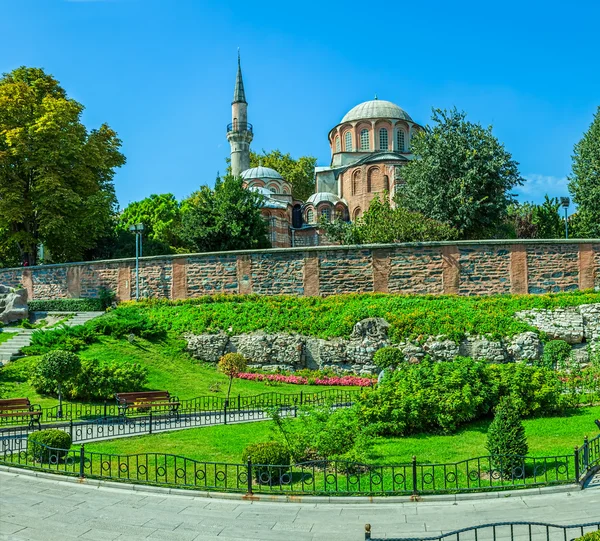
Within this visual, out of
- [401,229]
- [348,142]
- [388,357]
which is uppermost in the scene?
[348,142]

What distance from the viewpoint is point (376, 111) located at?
163ft

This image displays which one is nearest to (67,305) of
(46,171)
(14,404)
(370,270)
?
(46,171)

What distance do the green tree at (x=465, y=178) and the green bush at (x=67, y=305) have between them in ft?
51.9

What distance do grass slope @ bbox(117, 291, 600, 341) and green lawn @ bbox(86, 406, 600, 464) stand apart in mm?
6509

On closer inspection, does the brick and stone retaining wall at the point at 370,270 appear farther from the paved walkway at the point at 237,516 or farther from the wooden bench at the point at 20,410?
the paved walkway at the point at 237,516

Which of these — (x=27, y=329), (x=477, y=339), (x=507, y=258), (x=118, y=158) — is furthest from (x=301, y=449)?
(x=118, y=158)

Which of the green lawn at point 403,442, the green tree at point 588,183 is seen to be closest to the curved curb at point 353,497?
the green lawn at point 403,442

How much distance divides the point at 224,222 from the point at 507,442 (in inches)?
871

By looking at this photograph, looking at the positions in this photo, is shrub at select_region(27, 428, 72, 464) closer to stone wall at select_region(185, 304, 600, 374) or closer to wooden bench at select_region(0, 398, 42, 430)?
wooden bench at select_region(0, 398, 42, 430)

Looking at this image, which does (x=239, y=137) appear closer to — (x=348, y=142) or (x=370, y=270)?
(x=348, y=142)

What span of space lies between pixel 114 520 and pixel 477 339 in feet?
47.1

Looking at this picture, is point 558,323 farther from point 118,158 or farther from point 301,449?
point 118,158

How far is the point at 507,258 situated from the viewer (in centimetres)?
2269

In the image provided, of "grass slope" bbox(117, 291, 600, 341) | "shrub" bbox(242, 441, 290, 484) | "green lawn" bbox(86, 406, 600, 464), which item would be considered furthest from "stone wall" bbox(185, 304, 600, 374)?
"shrub" bbox(242, 441, 290, 484)
